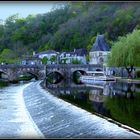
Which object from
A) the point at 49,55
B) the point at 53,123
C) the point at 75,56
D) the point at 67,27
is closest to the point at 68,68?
the point at 75,56

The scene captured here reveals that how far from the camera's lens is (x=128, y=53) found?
62531 millimetres

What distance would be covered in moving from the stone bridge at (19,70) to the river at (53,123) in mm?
46319

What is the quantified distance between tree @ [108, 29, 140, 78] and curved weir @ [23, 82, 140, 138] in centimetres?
3214

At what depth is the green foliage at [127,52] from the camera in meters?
62.3

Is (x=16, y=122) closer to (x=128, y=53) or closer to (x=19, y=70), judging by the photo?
(x=128, y=53)

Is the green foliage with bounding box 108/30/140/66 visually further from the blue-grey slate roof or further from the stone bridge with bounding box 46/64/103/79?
the blue-grey slate roof

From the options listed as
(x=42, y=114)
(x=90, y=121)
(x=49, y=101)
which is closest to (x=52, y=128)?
(x=90, y=121)

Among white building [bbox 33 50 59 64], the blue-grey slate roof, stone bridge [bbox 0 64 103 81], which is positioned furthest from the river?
white building [bbox 33 50 59 64]

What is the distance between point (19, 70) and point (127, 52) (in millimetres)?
25539

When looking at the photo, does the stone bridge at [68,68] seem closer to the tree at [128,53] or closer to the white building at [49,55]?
the tree at [128,53]

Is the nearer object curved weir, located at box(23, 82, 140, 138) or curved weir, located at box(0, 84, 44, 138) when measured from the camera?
curved weir, located at box(23, 82, 140, 138)

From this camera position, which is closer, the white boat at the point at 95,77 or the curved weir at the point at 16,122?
the curved weir at the point at 16,122

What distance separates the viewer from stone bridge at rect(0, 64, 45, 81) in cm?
7925

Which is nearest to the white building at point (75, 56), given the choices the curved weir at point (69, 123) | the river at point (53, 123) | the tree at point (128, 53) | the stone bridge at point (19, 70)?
the stone bridge at point (19, 70)
